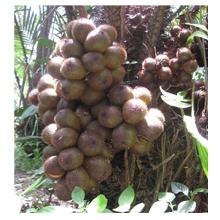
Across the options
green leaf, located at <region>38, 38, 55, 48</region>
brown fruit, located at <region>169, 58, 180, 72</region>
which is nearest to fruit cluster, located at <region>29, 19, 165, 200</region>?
brown fruit, located at <region>169, 58, 180, 72</region>

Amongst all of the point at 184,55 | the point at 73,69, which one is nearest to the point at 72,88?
the point at 73,69

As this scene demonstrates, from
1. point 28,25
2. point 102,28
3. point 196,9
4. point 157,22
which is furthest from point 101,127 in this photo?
point 28,25

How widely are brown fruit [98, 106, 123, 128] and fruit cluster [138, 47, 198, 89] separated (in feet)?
0.45

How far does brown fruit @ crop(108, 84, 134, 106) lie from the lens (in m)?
0.77

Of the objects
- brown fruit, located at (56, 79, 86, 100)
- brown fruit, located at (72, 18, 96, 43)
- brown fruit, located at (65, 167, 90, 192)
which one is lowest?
brown fruit, located at (65, 167, 90, 192)

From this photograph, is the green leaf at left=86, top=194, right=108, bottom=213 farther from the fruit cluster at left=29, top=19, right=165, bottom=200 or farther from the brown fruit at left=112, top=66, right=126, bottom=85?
the brown fruit at left=112, top=66, right=126, bottom=85

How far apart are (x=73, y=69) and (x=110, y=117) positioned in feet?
0.33

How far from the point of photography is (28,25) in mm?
1227

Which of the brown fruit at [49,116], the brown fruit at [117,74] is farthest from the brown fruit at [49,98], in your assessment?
the brown fruit at [117,74]

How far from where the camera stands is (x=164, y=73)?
86 cm

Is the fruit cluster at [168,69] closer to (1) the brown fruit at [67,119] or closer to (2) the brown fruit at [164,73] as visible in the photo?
(2) the brown fruit at [164,73]

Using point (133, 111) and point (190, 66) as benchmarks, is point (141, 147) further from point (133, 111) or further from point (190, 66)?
point (190, 66)

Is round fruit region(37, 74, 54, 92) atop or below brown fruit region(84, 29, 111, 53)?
below

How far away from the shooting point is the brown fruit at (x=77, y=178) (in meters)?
0.74
